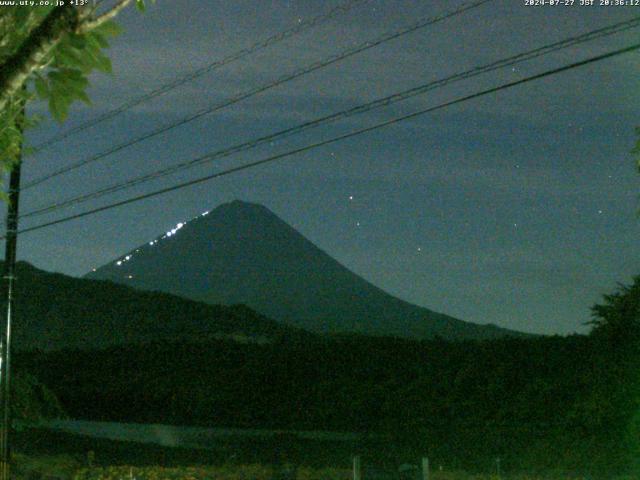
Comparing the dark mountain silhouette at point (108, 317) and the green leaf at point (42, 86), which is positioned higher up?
the dark mountain silhouette at point (108, 317)

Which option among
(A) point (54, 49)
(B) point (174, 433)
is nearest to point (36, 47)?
(A) point (54, 49)

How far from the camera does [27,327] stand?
6675 cm

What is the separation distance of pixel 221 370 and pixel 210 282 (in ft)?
392

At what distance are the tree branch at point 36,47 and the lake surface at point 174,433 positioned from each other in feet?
71.8

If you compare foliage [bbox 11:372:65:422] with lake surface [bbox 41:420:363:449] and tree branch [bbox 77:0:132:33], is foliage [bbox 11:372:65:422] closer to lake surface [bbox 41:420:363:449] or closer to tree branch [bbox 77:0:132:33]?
lake surface [bbox 41:420:363:449]

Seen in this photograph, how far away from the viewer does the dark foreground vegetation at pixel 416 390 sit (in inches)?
904

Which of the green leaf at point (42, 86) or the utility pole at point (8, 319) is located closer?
the green leaf at point (42, 86)

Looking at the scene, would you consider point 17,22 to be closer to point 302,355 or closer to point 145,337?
point 302,355

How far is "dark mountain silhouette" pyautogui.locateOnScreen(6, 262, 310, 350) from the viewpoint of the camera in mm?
64000

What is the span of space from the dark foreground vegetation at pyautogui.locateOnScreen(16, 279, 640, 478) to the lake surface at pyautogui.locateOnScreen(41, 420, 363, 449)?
1960 millimetres

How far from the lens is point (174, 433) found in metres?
29.7

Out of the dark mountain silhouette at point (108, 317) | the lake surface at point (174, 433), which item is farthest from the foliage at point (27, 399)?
the dark mountain silhouette at point (108, 317)

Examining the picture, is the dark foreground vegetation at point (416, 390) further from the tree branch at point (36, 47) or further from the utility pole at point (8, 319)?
the tree branch at point (36, 47)

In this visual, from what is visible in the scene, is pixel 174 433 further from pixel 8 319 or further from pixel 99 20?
pixel 99 20
